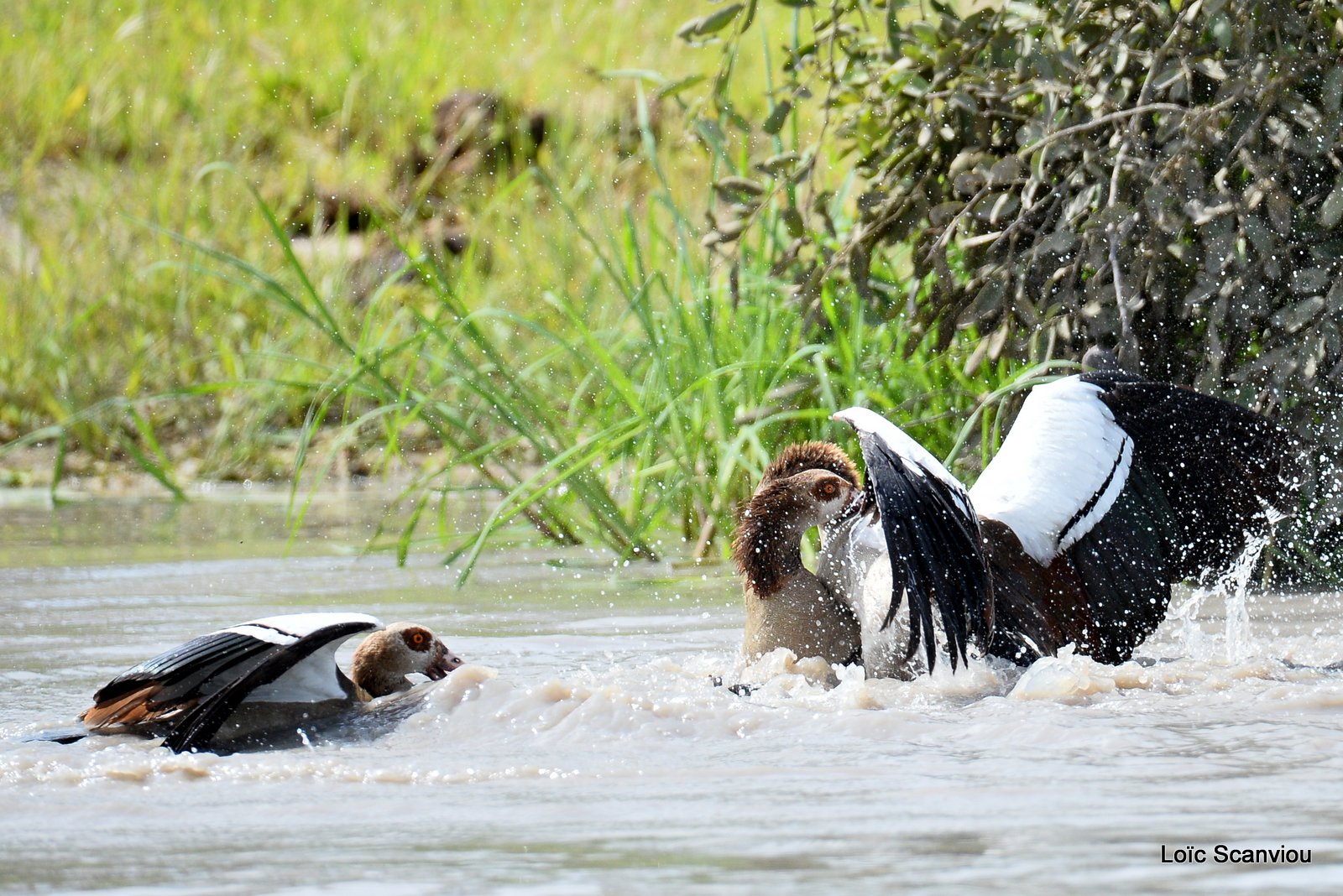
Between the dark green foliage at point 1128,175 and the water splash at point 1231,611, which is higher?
the dark green foliage at point 1128,175

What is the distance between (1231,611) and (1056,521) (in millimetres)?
463

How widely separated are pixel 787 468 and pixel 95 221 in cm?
598

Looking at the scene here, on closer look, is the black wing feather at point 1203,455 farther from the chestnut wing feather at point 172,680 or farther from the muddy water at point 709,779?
the chestnut wing feather at point 172,680

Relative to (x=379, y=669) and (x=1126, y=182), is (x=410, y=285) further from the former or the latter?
(x=379, y=669)

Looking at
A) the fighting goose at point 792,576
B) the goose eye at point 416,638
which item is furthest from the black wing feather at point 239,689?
the fighting goose at point 792,576

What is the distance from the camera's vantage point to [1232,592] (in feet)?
14.1

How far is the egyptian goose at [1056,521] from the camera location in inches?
123

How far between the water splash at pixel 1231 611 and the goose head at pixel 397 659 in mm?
1430

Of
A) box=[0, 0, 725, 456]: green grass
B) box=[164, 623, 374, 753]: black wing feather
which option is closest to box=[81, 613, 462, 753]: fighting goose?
box=[164, 623, 374, 753]: black wing feather

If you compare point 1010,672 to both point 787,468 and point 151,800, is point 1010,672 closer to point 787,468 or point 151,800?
point 787,468

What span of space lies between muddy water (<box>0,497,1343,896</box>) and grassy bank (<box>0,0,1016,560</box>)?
1.08m

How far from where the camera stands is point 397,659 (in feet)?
10.8

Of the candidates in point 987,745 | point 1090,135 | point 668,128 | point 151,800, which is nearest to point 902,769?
point 987,745

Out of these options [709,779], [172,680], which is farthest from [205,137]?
[709,779]
